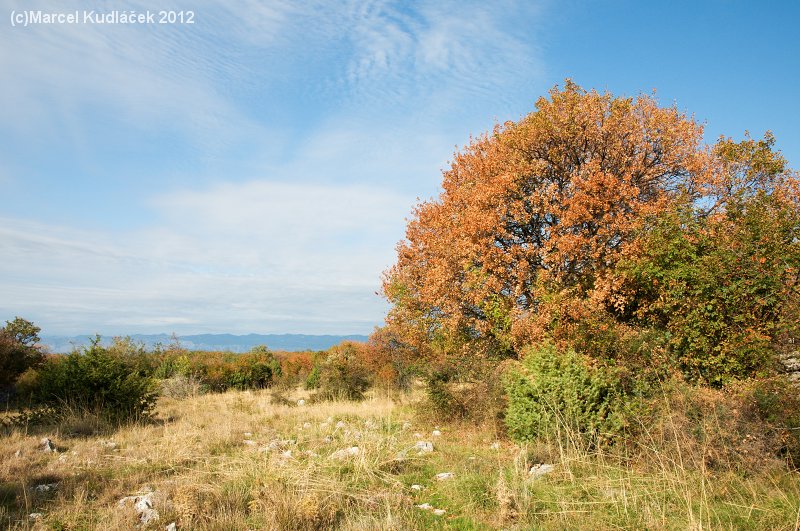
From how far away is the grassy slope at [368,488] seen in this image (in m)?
5.85

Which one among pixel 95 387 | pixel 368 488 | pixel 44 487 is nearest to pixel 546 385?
pixel 368 488

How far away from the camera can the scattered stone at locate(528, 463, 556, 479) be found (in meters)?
7.61

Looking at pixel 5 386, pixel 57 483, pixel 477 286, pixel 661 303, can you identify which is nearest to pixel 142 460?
pixel 57 483

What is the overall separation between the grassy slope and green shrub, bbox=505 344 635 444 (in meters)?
0.55

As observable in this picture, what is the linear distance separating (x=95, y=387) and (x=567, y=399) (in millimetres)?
13272

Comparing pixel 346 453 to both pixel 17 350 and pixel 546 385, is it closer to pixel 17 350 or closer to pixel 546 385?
pixel 546 385

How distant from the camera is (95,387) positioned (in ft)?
45.2

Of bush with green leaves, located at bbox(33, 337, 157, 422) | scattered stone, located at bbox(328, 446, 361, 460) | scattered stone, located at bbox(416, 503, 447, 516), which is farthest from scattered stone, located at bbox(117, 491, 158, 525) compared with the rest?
bush with green leaves, located at bbox(33, 337, 157, 422)

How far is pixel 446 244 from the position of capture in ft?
54.1

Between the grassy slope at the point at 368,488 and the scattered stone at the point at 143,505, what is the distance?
0.12 metres

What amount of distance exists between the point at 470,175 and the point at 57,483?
16.0 metres

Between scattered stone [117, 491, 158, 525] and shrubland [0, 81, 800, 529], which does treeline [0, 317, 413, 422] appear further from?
scattered stone [117, 491, 158, 525]

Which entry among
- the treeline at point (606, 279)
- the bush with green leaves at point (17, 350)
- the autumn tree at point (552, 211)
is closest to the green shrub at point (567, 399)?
the treeline at point (606, 279)

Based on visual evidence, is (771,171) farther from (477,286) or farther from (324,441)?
(324,441)
